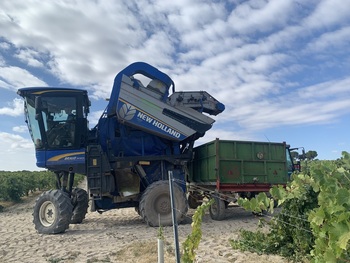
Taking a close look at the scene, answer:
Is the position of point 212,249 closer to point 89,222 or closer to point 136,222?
point 136,222

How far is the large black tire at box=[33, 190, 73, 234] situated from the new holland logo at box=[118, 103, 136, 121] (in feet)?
8.27

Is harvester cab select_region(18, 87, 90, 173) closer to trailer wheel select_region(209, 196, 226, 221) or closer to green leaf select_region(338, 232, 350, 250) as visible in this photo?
trailer wheel select_region(209, 196, 226, 221)

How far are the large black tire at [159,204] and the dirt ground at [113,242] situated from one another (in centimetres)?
32

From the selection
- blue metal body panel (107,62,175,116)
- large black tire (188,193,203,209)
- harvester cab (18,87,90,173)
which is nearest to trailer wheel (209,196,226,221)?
large black tire (188,193,203,209)

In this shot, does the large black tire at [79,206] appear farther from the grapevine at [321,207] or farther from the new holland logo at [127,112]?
the grapevine at [321,207]

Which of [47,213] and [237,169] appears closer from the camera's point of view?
[47,213]

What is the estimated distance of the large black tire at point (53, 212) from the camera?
27.9 feet

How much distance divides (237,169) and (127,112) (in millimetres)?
3674

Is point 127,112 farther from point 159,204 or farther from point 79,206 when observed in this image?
point 79,206

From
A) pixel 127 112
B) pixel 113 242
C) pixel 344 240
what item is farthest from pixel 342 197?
pixel 127 112

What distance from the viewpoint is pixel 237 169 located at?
33.9 ft

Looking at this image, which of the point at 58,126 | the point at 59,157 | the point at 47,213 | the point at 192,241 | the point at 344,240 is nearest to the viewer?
the point at 344,240

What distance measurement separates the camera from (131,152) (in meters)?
10.1

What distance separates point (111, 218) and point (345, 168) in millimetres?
9869
